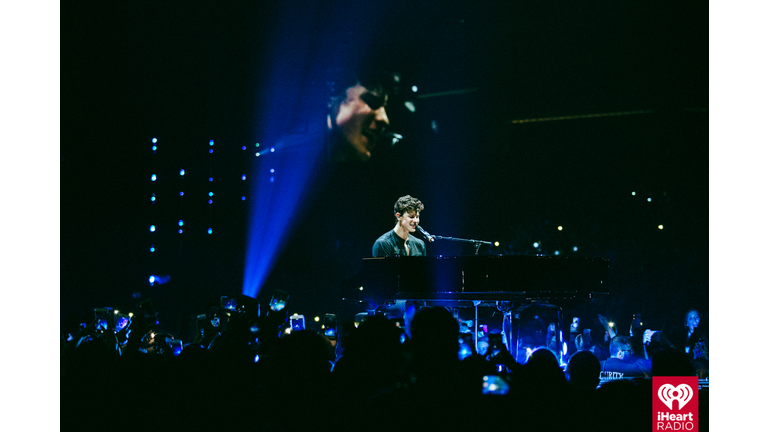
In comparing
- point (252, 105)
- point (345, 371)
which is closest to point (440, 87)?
point (252, 105)

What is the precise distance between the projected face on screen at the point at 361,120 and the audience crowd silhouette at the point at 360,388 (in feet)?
20.7

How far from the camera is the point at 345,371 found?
9.37 ft

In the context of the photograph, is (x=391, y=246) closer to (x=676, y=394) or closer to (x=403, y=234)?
(x=403, y=234)

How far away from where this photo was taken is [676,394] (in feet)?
9.80

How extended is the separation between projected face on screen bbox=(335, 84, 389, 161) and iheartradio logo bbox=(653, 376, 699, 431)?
6.82 m

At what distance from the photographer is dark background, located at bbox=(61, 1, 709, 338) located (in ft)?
22.9

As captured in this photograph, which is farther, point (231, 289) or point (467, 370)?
point (231, 289)

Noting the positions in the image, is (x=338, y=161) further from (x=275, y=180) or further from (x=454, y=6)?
(x=454, y=6)

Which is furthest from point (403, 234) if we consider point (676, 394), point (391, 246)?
point (676, 394)

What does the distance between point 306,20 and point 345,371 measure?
6.14 meters

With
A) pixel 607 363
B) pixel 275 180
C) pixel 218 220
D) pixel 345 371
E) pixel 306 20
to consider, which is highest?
pixel 306 20

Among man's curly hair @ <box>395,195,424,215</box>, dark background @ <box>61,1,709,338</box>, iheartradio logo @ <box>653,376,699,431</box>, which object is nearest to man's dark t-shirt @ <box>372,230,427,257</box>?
man's curly hair @ <box>395,195,424,215</box>

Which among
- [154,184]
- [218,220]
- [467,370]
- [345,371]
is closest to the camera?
[467,370]

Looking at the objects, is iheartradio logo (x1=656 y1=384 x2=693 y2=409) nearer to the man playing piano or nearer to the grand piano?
the grand piano
